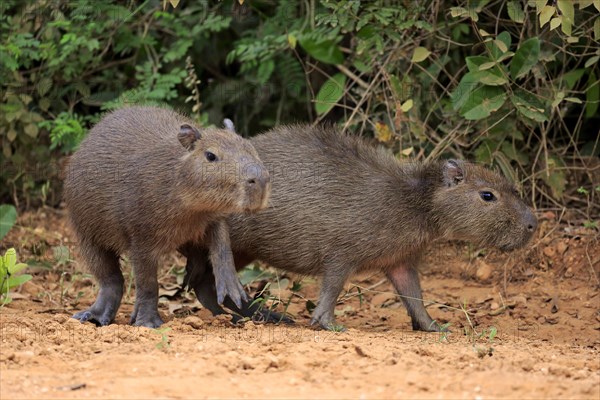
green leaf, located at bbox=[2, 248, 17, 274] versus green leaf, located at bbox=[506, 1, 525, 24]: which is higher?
green leaf, located at bbox=[506, 1, 525, 24]

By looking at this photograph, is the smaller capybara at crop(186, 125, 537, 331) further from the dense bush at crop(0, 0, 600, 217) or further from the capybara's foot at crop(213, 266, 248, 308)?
the dense bush at crop(0, 0, 600, 217)

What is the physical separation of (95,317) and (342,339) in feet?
6.13

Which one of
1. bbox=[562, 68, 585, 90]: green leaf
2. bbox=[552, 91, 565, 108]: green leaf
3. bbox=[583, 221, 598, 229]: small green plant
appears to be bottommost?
bbox=[583, 221, 598, 229]: small green plant

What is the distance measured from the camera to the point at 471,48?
28.9 ft

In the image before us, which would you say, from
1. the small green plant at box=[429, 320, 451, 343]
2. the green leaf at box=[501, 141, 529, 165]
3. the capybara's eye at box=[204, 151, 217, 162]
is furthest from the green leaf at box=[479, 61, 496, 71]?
the capybara's eye at box=[204, 151, 217, 162]

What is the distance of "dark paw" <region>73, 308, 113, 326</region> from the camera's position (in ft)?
21.9

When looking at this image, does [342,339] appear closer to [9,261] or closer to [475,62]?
[9,261]

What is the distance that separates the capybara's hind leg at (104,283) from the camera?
6.73 metres

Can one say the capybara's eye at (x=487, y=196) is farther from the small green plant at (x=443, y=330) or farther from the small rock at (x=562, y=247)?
the small rock at (x=562, y=247)

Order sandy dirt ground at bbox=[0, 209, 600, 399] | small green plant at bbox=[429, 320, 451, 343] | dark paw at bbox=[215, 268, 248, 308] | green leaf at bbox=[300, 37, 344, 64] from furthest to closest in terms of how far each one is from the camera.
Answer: green leaf at bbox=[300, 37, 344, 64] < dark paw at bbox=[215, 268, 248, 308] < small green plant at bbox=[429, 320, 451, 343] < sandy dirt ground at bbox=[0, 209, 600, 399]

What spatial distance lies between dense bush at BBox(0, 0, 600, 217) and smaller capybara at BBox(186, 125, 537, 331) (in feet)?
3.52

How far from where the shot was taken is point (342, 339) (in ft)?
19.2

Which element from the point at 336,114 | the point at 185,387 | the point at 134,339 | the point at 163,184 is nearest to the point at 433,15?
the point at 336,114

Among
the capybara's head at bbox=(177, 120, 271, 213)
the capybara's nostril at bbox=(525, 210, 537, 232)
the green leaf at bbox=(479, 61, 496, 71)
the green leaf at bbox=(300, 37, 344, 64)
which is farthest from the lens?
the green leaf at bbox=(300, 37, 344, 64)
